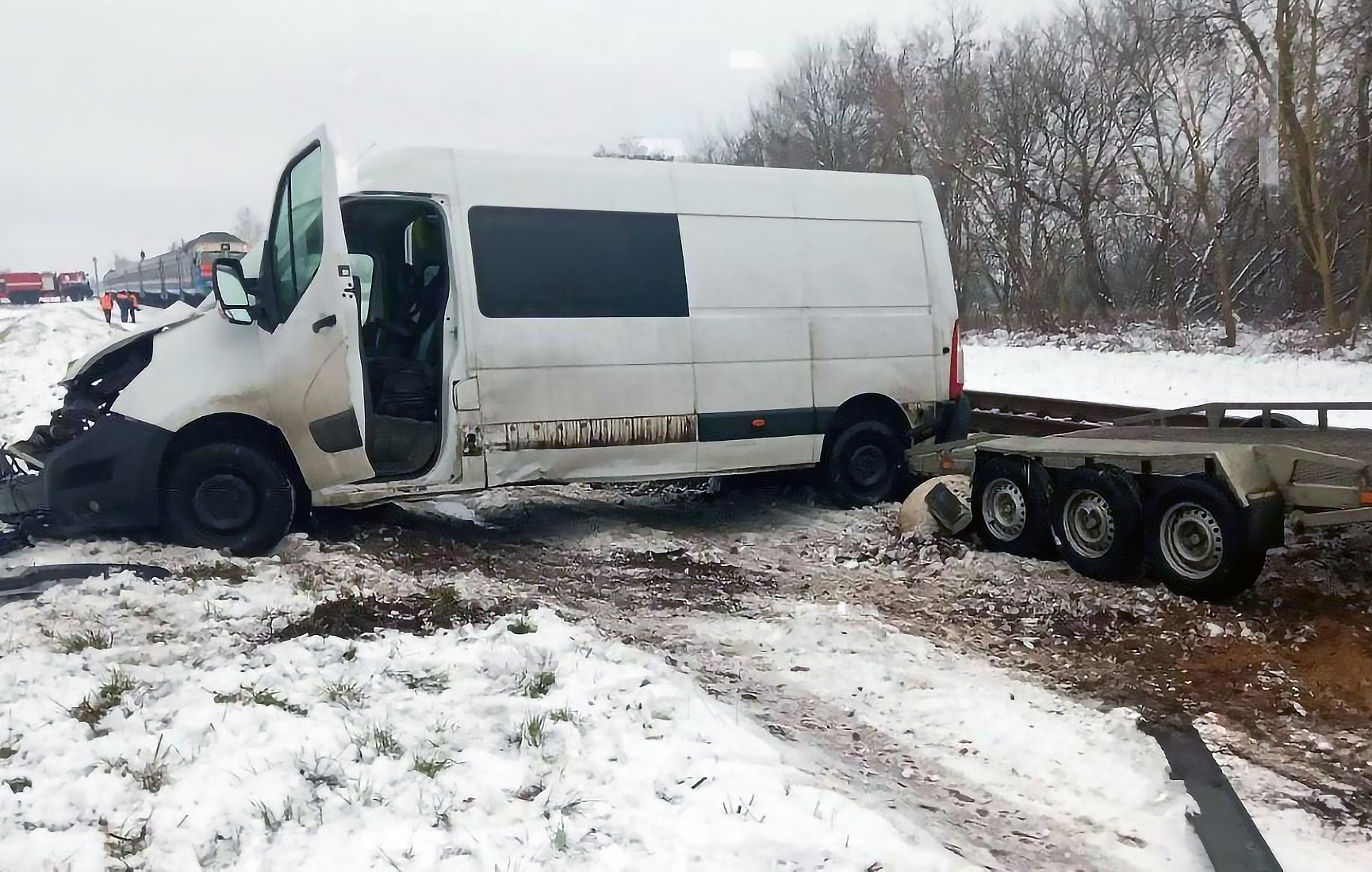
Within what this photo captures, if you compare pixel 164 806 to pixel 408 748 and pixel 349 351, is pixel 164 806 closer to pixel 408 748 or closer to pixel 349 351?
pixel 408 748

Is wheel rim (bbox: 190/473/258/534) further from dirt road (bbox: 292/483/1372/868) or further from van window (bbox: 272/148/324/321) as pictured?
van window (bbox: 272/148/324/321)

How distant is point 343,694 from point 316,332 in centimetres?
297

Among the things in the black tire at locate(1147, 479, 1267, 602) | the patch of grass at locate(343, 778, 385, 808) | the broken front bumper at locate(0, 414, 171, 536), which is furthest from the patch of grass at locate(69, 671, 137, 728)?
the black tire at locate(1147, 479, 1267, 602)

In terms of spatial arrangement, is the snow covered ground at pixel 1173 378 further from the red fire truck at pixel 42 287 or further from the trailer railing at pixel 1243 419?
the red fire truck at pixel 42 287

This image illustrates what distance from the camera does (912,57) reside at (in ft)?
110

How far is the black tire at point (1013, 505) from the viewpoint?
620cm

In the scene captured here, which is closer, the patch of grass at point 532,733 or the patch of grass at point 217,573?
the patch of grass at point 532,733

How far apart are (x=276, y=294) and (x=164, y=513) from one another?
4.80ft

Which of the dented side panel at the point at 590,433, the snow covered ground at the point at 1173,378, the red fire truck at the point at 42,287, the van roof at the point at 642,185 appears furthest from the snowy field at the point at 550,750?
the red fire truck at the point at 42,287

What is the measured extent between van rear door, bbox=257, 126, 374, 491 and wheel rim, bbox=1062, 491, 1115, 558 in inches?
165

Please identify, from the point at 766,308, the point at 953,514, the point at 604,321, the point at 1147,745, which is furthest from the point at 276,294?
the point at 1147,745

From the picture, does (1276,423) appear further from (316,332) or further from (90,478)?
(90,478)

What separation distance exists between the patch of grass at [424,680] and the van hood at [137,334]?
3.51 meters

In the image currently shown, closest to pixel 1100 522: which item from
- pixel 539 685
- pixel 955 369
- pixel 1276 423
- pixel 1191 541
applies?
pixel 1191 541
